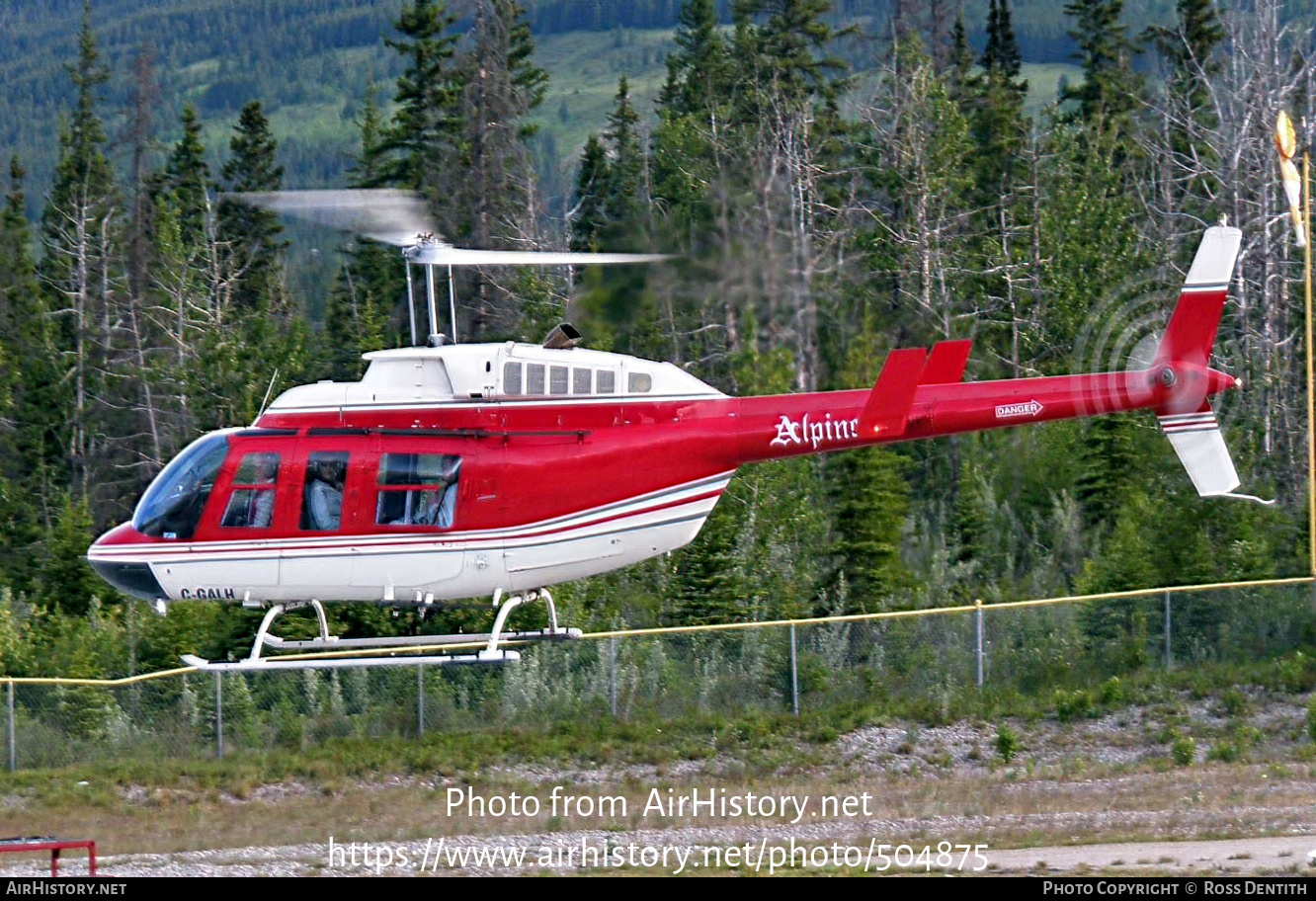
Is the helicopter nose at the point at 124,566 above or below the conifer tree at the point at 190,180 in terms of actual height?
below

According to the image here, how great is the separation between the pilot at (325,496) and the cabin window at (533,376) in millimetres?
2127

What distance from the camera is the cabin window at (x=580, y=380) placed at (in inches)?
728

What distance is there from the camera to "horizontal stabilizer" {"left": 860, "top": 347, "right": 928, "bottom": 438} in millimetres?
18406

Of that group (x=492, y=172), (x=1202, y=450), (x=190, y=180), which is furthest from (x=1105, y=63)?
(x=1202, y=450)

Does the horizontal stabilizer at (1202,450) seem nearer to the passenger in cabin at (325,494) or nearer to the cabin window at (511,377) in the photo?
the cabin window at (511,377)

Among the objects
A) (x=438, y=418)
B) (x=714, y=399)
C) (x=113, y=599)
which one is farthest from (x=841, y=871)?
(x=113, y=599)

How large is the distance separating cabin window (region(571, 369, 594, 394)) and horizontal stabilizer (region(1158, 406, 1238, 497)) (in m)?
6.31

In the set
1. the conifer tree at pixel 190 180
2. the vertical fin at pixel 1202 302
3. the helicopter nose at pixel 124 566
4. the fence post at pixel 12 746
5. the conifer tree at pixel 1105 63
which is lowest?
the fence post at pixel 12 746

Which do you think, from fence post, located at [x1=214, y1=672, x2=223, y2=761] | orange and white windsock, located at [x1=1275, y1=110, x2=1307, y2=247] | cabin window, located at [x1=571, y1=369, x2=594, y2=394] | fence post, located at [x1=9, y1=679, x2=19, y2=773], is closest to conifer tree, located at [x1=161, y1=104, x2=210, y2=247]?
fence post, located at [x1=9, y1=679, x2=19, y2=773]

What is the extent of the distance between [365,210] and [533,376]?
2.42 meters

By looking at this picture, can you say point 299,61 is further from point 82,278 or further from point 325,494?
point 325,494

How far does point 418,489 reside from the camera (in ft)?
60.1

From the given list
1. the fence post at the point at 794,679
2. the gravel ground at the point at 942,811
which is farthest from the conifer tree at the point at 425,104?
the gravel ground at the point at 942,811

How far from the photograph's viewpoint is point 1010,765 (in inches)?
917
